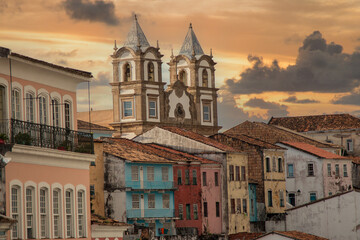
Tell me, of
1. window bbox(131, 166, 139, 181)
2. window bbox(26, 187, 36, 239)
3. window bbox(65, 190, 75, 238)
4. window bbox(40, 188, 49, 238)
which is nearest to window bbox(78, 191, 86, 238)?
window bbox(65, 190, 75, 238)

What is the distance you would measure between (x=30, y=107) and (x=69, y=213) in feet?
16.1

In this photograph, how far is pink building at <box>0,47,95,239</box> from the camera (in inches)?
1451

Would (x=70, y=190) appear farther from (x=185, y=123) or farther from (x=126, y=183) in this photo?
(x=185, y=123)

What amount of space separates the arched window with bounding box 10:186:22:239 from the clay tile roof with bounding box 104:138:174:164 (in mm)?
28599

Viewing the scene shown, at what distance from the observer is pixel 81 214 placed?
42719mm

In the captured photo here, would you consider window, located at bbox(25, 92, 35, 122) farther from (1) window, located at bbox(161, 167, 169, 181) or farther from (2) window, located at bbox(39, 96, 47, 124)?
(1) window, located at bbox(161, 167, 169, 181)

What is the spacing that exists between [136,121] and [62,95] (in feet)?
249

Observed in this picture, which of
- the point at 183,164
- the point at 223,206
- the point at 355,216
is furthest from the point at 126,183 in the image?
the point at 355,216

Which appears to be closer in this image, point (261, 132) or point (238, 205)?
point (238, 205)

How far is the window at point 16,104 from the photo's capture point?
125 ft

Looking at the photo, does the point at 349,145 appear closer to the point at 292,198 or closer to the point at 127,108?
the point at 127,108

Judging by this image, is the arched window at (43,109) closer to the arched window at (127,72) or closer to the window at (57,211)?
the window at (57,211)

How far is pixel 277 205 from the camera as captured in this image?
8575 cm

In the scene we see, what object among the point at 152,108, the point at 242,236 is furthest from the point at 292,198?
the point at 152,108
